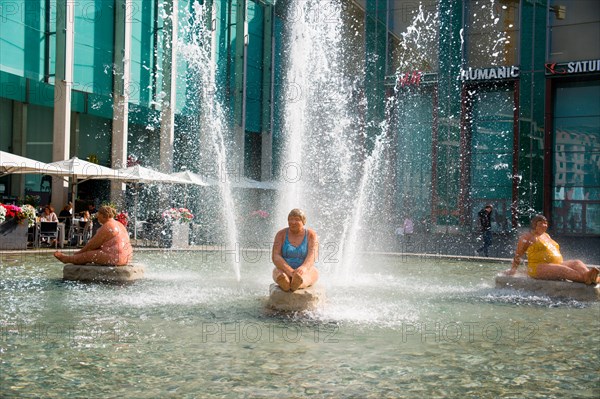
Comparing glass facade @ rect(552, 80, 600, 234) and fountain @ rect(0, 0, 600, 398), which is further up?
glass facade @ rect(552, 80, 600, 234)

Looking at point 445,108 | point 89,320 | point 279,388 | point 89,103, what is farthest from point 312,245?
point 445,108

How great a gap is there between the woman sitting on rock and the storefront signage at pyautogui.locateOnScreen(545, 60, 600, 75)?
2343 centimetres

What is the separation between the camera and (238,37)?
3297 centimetres

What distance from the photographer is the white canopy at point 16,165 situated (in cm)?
1541

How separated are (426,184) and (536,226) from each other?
20519 mm

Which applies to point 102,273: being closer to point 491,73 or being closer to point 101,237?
point 101,237

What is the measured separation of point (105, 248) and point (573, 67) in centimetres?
2387

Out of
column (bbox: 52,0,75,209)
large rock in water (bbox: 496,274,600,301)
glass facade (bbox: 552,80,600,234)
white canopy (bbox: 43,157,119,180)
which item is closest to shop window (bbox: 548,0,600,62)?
glass facade (bbox: 552,80,600,234)

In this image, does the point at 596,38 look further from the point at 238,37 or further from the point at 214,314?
the point at 214,314

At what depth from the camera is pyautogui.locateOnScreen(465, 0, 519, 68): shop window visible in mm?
29344

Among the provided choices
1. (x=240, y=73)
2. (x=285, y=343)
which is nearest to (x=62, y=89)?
(x=240, y=73)

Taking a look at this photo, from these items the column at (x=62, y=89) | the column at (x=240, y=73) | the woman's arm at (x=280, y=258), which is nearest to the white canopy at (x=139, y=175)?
the column at (x=62, y=89)

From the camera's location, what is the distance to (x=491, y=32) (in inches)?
1168

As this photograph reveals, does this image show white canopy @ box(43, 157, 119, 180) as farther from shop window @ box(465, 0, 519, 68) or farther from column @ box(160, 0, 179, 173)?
shop window @ box(465, 0, 519, 68)
